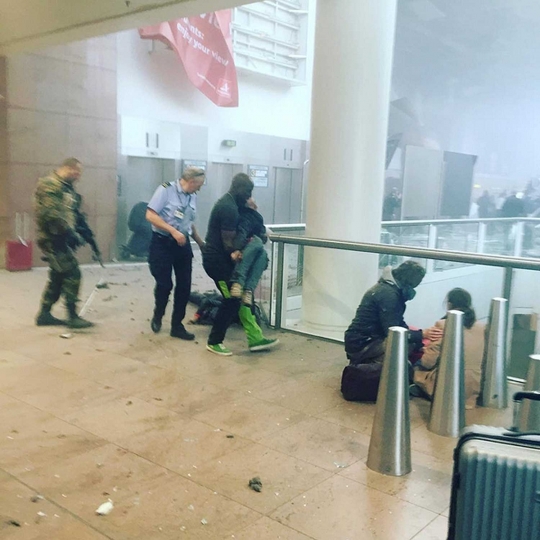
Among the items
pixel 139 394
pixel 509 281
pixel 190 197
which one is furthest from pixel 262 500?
pixel 190 197

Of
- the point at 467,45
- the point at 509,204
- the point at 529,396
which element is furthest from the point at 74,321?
the point at 467,45

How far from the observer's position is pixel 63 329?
621 centimetres

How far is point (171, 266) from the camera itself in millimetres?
5859

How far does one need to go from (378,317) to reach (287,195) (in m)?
11.3

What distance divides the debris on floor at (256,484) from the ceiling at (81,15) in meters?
4.91

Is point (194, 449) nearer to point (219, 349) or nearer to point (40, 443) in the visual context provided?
point (40, 443)

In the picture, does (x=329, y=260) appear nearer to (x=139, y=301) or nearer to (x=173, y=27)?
(x=139, y=301)

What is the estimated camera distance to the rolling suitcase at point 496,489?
5.42 feet

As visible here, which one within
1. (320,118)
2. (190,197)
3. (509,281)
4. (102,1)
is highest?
(102,1)

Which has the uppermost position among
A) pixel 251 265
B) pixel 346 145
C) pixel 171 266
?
pixel 346 145

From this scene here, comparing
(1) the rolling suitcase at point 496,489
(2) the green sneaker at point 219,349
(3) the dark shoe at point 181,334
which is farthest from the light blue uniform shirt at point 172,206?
(1) the rolling suitcase at point 496,489

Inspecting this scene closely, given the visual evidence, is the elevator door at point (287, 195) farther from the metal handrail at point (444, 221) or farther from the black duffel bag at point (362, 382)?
the black duffel bag at point (362, 382)

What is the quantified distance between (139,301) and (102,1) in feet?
12.3

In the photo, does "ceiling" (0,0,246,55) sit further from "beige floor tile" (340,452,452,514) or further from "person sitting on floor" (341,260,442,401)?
"beige floor tile" (340,452,452,514)
